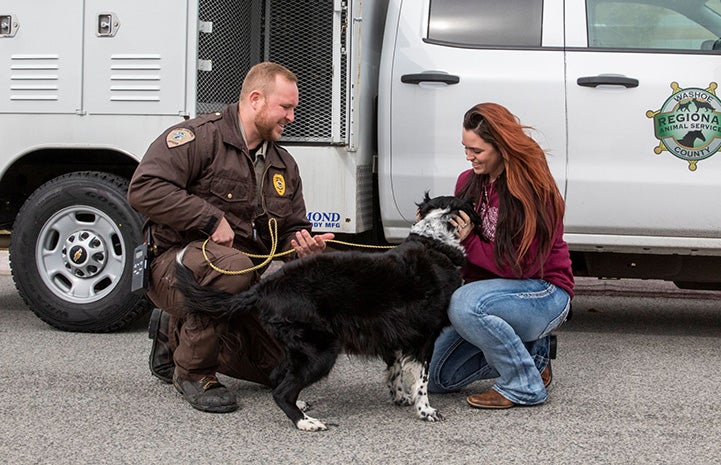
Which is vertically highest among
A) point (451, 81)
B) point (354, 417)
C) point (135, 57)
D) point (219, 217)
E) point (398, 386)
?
point (135, 57)

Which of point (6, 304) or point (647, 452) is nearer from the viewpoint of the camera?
point (647, 452)

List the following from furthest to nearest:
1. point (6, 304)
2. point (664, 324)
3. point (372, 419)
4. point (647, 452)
Answer: point (6, 304)
point (664, 324)
point (372, 419)
point (647, 452)

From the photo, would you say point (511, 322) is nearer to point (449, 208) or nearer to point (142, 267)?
point (449, 208)

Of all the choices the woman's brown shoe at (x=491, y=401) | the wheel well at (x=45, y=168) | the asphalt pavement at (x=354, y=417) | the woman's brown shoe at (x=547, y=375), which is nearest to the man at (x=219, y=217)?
the asphalt pavement at (x=354, y=417)

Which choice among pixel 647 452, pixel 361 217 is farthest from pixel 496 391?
pixel 361 217

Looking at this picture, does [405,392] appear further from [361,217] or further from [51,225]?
[51,225]

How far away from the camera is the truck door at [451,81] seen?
18.3 ft

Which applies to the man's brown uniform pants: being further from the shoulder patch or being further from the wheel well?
the wheel well

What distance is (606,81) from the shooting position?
551cm

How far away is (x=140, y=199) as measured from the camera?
4395 millimetres

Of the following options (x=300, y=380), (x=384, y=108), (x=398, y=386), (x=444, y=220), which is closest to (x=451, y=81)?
(x=384, y=108)

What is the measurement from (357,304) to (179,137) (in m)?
1.13

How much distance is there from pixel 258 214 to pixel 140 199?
0.58 metres

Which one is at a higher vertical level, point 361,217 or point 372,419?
point 361,217
